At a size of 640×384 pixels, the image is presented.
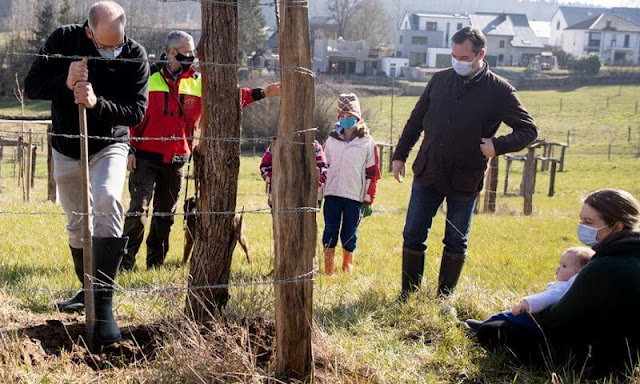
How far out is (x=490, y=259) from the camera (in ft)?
A: 28.8

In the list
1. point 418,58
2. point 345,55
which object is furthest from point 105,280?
point 418,58

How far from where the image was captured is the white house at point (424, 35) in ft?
314

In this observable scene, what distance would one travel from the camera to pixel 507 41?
9994 centimetres

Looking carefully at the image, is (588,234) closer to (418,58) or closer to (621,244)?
(621,244)

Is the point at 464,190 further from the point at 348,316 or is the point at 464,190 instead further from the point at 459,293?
the point at 348,316

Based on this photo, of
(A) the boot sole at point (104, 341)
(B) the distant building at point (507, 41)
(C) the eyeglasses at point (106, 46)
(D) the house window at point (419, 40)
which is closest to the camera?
(A) the boot sole at point (104, 341)

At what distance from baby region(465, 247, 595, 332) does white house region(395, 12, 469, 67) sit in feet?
294

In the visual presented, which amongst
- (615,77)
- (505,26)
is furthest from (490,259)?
(505,26)

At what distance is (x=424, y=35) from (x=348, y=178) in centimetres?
9581

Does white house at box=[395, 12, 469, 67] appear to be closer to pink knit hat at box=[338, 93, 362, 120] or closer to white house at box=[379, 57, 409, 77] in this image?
white house at box=[379, 57, 409, 77]

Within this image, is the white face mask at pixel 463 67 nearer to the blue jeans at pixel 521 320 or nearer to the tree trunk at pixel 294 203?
the blue jeans at pixel 521 320

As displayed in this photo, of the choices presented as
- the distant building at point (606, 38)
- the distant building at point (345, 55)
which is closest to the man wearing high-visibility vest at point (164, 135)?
the distant building at point (345, 55)

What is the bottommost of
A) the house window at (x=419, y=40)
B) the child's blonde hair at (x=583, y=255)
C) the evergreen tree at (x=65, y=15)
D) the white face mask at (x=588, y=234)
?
the child's blonde hair at (x=583, y=255)

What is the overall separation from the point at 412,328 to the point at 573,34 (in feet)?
373
